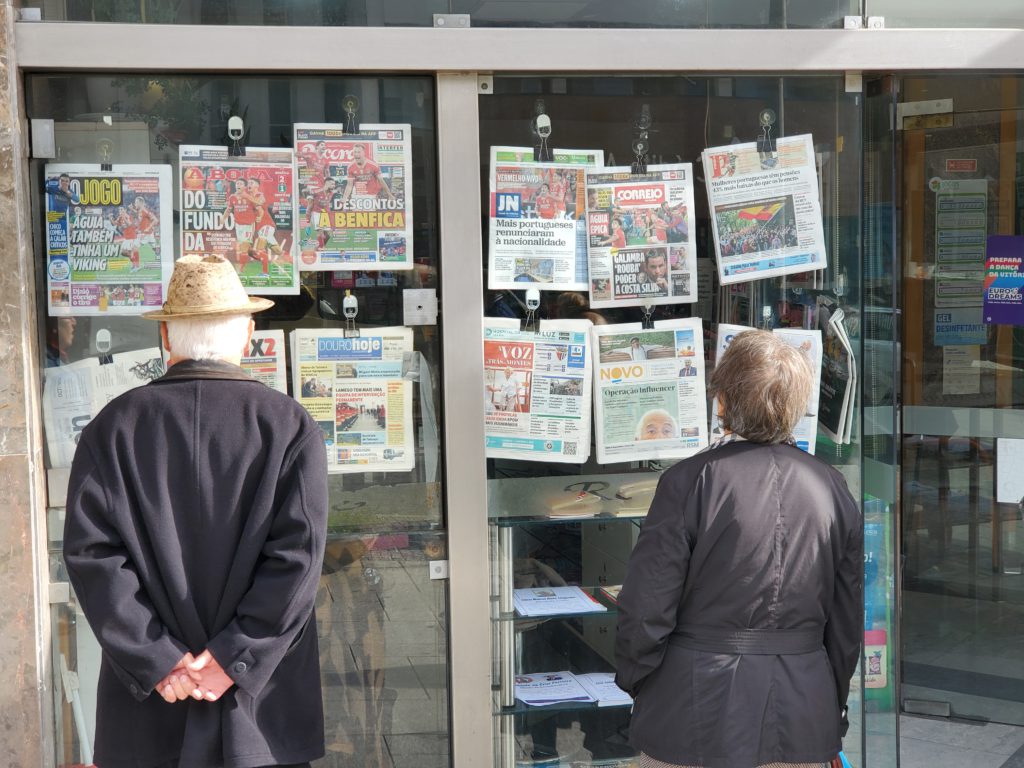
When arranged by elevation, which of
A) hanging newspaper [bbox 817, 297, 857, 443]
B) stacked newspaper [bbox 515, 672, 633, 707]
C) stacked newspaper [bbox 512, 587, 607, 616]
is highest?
hanging newspaper [bbox 817, 297, 857, 443]

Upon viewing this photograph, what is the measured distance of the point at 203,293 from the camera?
270cm

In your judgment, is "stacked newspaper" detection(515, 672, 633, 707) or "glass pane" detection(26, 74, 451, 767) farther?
"stacked newspaper" detection(515, 672, 633, 707)

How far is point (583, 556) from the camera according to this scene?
390 cm

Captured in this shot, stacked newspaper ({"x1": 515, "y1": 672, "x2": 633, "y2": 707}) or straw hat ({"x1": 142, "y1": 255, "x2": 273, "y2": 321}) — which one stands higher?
straw hat ({"x1": 142, "y1": 255, "x2": 273, "y2": 321})

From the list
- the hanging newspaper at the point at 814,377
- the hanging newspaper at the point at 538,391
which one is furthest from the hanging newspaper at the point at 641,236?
the hanging newspaper at the point at 814,377

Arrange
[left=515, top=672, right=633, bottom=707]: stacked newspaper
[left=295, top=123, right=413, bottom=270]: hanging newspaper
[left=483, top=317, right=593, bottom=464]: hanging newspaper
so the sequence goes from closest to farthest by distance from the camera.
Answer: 1. [left=295, top=123, right=413, bottom=270]: hanging newspaper
2. [left=483, top=317, right=593, bottom=464]: hanging newspaper
3. [left=515, top=672, right=633, bottom=707]: stacked newspaper

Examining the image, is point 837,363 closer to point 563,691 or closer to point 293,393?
point 563,691

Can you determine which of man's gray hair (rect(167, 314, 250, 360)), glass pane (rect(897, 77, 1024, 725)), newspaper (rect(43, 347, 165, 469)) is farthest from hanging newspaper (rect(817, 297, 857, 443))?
newspaper (rect(43, 347, 165, 469))

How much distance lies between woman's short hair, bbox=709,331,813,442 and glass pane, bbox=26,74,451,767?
4.09 ft

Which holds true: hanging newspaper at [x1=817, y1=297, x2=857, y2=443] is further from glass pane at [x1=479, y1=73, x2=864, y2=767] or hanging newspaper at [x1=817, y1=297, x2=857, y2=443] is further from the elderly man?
the elderly man

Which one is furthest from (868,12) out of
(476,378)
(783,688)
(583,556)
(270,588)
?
(270,588)

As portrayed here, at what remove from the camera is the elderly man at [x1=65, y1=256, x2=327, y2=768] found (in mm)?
2539

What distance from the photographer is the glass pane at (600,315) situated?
3.73 m

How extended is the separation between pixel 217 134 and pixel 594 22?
1242mm
